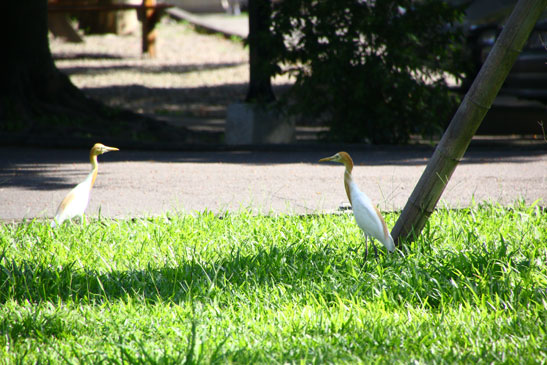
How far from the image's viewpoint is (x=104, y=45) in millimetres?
22453

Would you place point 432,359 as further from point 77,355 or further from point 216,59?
point 216,59

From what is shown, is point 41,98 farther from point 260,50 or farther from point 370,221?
point 370,221

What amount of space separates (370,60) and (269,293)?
5815 millimetres

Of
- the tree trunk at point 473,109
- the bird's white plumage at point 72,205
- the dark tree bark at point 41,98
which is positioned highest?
the tree trunk at point 473,109

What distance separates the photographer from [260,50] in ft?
31.6

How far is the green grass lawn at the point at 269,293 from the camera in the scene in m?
3.21

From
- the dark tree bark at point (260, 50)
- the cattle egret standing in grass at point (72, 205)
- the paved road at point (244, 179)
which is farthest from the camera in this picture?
the dark tree bark at point (260, 50)

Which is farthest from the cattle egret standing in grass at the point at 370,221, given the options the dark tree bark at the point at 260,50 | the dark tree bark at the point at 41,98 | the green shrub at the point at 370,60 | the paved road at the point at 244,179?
the dark tree bark at the point at 41,98

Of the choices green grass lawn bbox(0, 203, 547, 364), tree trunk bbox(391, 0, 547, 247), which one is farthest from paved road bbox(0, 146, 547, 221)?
tree trunk bbox(391, 0, 547, 247)

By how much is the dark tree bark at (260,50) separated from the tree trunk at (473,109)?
5147 mm

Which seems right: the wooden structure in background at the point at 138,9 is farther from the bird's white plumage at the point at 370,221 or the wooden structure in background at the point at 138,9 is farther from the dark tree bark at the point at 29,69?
the bird's white plumage at the point at 370,221

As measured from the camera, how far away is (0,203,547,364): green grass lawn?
3205mm

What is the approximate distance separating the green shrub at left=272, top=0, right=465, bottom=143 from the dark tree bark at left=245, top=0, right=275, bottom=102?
0.52 ft

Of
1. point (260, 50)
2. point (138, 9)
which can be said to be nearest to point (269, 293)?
point (260, 50)
